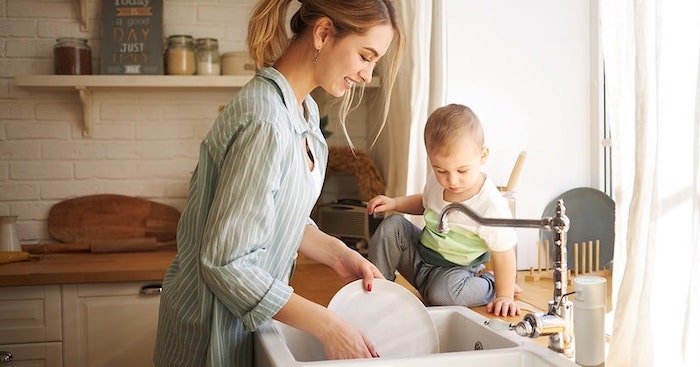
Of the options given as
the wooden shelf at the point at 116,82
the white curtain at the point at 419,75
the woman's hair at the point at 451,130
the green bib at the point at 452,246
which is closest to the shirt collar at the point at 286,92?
the woman's hair at the point at 451,130

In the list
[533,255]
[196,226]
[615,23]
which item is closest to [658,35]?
[615,23]

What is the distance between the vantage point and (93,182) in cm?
317

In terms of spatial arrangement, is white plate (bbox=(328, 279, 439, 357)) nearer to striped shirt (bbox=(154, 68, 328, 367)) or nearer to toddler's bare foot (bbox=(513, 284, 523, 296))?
striped shirt (bbox=(154, 68, 328, 367))

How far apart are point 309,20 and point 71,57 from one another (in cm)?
191

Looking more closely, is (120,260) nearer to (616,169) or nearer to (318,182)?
(318,182)

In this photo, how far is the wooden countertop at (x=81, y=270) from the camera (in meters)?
2.53

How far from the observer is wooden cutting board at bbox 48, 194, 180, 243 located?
3.10 metres

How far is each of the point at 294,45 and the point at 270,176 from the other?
31 centimetres

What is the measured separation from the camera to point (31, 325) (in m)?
2.58

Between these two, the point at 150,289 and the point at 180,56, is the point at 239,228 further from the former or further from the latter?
the point at 180,56

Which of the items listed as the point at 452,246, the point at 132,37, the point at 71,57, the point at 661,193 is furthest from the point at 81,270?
the point at 661,193

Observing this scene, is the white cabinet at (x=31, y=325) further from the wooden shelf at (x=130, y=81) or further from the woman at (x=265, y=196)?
the woman at (x=265, y=196)

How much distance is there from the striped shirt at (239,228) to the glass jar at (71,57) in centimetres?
181

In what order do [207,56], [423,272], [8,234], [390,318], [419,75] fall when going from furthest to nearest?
[207,56] → [8,234] → [419,75] → [423,272] → [390,318]
